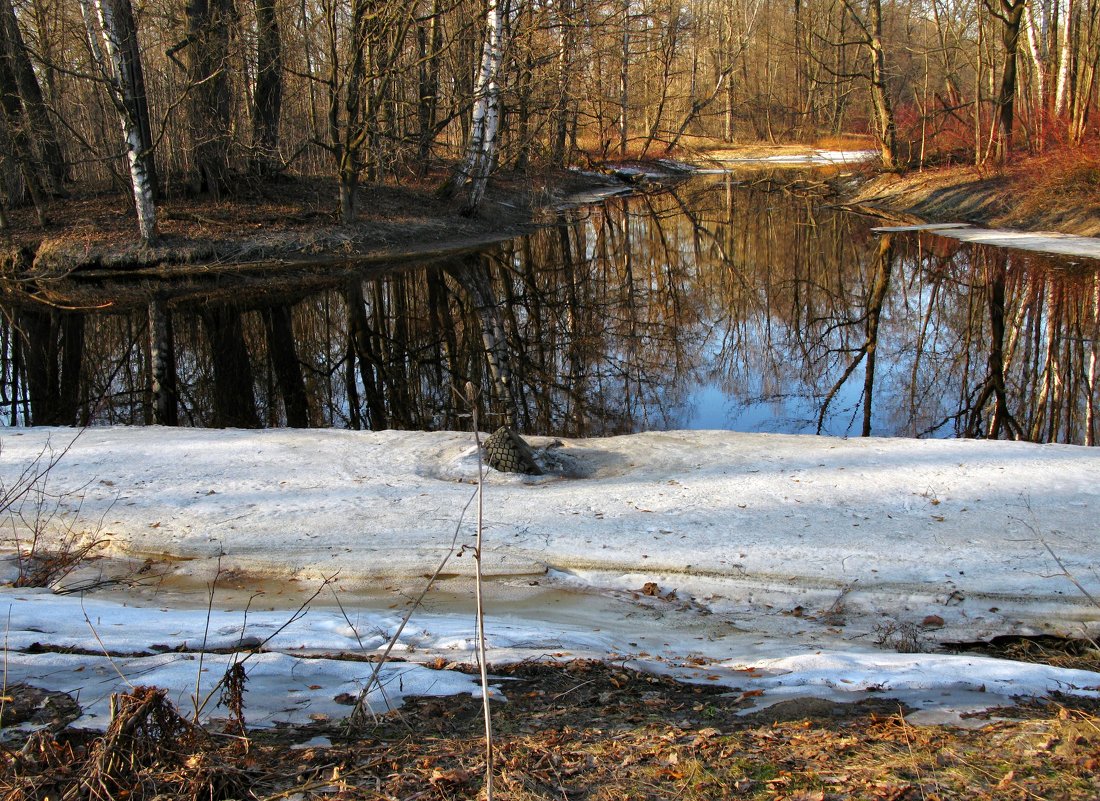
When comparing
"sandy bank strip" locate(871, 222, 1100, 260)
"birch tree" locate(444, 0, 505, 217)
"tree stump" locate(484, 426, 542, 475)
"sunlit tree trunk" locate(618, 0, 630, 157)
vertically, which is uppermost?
"sunlit tree trunk" locate(618, 0, 630, 157)

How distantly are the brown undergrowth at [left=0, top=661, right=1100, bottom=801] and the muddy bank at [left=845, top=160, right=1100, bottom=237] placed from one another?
19066 millimetres

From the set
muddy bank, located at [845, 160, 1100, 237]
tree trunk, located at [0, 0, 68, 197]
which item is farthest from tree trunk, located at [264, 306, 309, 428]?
muddy bank, located at [845, 160, 1100, 237]

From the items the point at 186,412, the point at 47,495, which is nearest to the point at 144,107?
the point at 186,412

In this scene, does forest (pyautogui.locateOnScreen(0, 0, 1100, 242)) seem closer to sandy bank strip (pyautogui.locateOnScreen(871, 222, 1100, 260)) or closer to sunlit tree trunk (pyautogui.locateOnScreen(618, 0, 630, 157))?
sunlit tree trunk (pyautogui.locateOnScreen(618, 0, 630, 157))

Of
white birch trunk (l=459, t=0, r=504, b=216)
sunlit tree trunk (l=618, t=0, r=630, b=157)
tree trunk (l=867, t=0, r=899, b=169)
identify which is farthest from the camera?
tree trunk (l=867, t=0, r=899, b=169)

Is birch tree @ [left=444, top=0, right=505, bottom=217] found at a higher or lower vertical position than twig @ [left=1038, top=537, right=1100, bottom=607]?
higher

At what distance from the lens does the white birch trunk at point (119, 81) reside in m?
14.6

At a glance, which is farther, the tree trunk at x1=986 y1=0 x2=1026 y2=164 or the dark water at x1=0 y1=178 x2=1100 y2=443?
the tree trunk at x1=986 y1=0 x2=1026 y2=164

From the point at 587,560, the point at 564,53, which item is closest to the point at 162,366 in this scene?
the point at 587,560

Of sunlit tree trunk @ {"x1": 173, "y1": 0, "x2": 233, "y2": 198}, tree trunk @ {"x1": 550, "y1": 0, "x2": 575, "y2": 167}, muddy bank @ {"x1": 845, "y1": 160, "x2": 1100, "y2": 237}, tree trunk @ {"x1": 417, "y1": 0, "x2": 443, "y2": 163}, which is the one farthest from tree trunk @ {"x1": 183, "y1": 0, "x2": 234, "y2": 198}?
muddy bank @ {"x1": 845, "y1": 160, "x2": 1100, "y2": 237}

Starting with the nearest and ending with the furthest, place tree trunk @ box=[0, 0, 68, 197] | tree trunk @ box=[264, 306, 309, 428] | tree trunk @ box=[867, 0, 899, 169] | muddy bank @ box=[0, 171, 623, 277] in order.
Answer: tree trunk @ box=[264, 306, 309, 428], muddy bank @ box=[0, 171, 623, 277], tree trunk @ box=[0, 0, 68, 197], tree trunk @ box=[867, 0, 899, 169]

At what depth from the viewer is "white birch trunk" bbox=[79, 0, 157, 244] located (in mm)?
14648

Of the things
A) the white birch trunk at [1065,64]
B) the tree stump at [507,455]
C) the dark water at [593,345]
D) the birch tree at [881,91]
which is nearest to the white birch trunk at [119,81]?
the dark water at [593,345]

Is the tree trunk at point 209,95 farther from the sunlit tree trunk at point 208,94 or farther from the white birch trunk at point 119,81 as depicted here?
the white birch trunk at point 119,81
